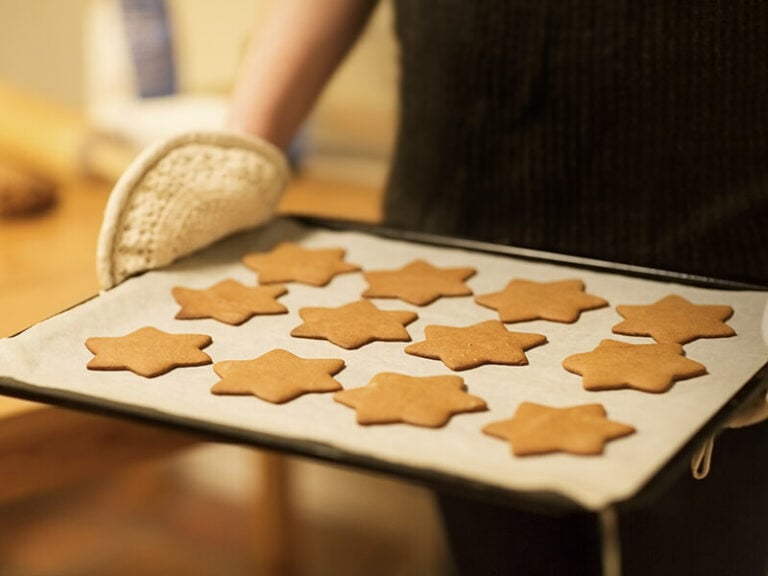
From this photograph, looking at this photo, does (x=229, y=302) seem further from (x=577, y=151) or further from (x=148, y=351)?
(x=577, y=151)

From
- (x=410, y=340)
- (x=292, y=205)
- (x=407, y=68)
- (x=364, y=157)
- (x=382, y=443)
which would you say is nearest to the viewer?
(x=382, y=443)

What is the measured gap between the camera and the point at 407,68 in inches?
33.0

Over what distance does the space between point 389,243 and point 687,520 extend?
29 cm

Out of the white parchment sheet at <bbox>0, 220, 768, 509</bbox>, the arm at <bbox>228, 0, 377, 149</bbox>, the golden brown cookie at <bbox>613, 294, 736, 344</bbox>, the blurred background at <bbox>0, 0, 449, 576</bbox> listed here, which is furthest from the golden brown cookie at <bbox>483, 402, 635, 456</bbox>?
the blurred background at <bbox>0, 0, 449, 576</bbox>

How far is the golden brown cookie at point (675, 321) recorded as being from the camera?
23.6 inches

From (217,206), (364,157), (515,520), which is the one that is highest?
(217,206)

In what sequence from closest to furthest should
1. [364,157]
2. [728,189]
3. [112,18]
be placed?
[728,189] < [364,157] < [112,18]

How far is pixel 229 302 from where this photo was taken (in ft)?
2.15

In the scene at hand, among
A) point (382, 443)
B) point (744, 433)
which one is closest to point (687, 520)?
point (744, 433)

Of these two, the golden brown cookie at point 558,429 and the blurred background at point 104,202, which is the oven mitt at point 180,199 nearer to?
the golden brown cookie at point 558,429

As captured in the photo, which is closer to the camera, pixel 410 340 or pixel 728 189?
pixel 410 340

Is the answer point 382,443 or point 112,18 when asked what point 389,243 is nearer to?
point 382,443

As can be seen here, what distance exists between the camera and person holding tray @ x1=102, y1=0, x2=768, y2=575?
2.33 ft

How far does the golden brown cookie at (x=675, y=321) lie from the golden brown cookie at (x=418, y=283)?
11 cm
